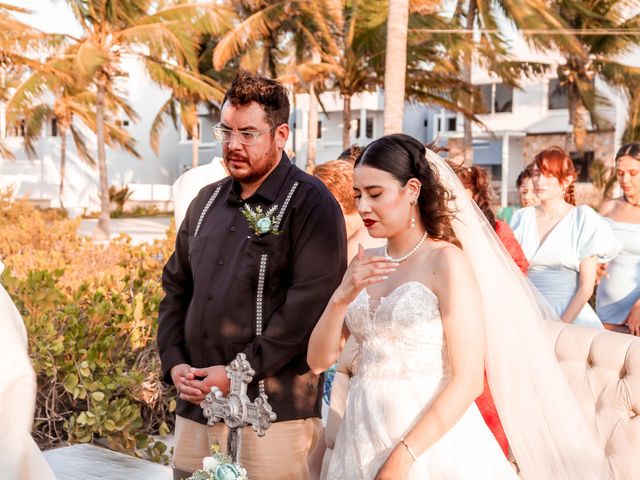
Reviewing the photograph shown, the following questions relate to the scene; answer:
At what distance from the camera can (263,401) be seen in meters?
2.93

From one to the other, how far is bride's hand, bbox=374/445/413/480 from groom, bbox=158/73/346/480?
62 cm

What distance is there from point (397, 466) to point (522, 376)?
70cm

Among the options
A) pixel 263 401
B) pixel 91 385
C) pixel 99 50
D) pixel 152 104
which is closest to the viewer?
pixel 263 401

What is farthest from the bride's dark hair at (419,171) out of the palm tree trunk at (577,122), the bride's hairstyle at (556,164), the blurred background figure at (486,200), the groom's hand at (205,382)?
the palm tree trunk at (577,122)

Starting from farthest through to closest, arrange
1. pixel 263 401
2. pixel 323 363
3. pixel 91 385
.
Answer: pixel 91 385
pixel 323 363
pixel 263 401

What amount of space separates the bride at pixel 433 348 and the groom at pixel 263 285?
185 mm

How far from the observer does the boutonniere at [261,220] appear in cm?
333

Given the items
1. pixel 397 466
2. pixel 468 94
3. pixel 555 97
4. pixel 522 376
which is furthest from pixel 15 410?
pixel 555 97

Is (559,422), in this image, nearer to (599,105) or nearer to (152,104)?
(599,105)

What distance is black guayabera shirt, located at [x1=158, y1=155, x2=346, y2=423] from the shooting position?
3.30 m

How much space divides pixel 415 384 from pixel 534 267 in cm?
307

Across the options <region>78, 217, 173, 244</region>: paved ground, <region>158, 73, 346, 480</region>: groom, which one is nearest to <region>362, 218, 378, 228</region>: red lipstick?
<region>158, 73, 346, 480</region>: groom

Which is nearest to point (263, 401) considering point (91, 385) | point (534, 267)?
point (91, 385)

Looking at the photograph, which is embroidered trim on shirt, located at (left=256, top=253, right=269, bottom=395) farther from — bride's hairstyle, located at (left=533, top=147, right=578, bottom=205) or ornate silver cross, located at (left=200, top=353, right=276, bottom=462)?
bride's hairstyle, located at (left=533, top=147, right=578, bottom=205)
